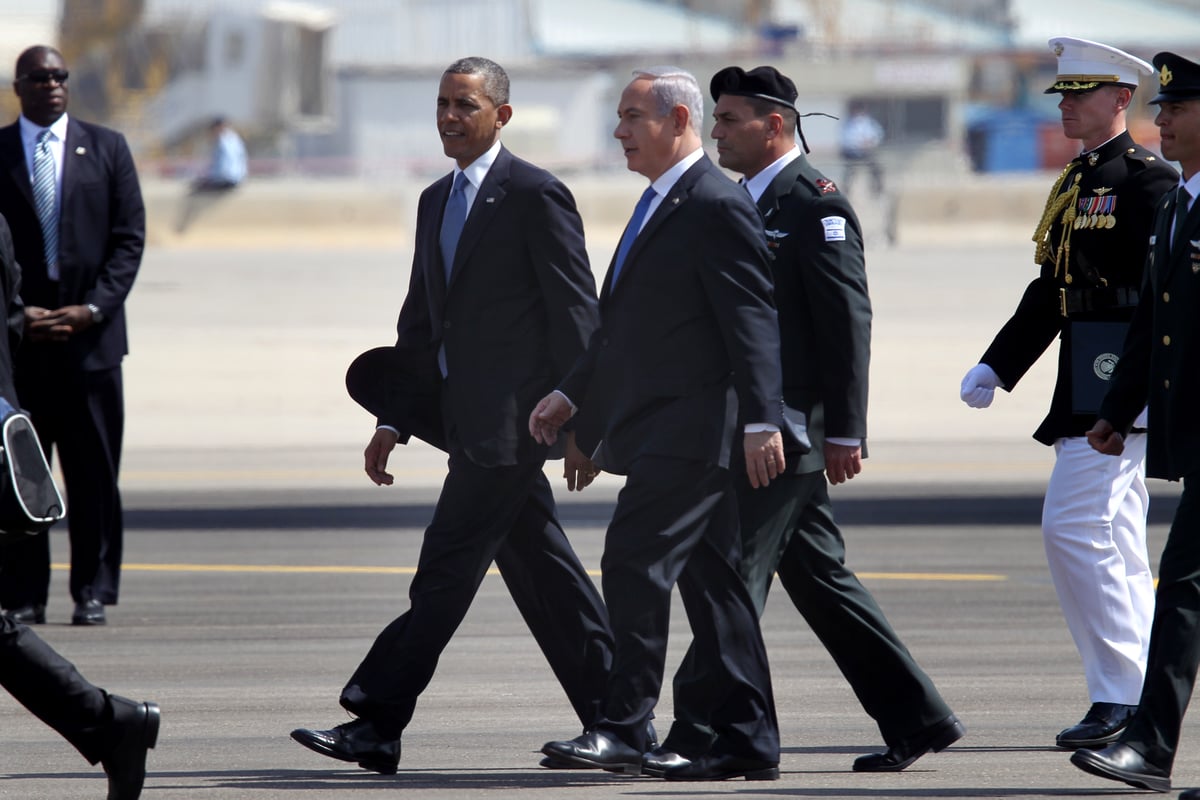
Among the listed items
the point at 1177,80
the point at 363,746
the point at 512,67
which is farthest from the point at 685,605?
the point at 512,67

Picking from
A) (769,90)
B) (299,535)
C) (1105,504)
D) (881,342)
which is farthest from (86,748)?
(881,342)

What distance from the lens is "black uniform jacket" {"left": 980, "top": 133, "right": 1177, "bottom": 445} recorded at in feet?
21.7

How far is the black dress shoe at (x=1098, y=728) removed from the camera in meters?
6.41

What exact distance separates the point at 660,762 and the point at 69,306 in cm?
400

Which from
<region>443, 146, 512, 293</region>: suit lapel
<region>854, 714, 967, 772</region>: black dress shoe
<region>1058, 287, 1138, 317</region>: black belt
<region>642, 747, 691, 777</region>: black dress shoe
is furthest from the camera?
<region>1058, 287, 1138, 317</region>: black belt

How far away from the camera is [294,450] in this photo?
624 inches

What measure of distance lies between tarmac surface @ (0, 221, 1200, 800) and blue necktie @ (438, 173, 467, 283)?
1.44 m

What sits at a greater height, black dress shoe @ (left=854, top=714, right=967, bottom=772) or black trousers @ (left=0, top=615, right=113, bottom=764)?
black trousers @ (left=0, top=615, right=113, bottom=764)

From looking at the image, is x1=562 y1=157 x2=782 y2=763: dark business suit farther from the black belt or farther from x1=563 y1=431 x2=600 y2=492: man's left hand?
the black belt

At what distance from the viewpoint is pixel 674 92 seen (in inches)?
237

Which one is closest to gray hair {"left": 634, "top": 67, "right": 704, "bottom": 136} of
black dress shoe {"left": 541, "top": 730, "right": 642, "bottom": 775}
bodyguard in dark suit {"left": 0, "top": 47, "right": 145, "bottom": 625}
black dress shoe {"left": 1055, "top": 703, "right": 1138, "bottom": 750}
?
black dress shoe {"left": 541, "top": 730, "right": 642, "bottom": 775}

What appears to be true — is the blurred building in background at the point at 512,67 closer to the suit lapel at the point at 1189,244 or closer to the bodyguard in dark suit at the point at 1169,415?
the bodyguard in dark suit at the point at 1169,415

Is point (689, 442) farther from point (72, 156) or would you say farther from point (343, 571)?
point (343, 571)

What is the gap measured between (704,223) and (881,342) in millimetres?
15862
